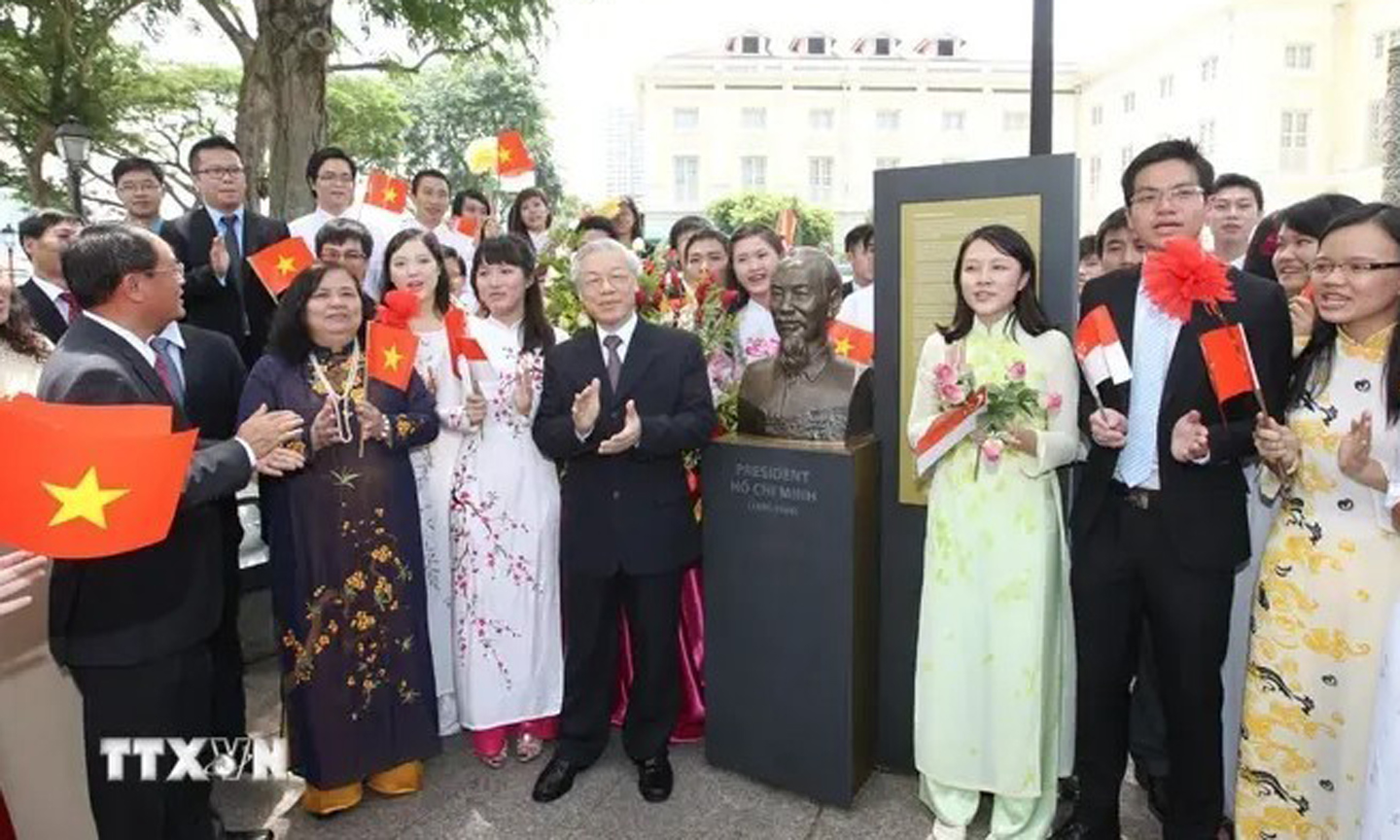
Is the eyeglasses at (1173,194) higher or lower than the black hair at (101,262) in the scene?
higher

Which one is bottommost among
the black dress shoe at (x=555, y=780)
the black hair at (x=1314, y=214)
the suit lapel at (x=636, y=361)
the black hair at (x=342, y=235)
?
the black dress shoe at (x=555, y=780)

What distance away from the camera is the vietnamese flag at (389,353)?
9.62 feet

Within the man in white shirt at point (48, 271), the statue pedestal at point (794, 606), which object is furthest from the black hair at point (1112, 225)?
the man in white shirt at point (48, 271)

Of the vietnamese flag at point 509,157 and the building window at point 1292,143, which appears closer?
the vietnamese flag at point 509,157

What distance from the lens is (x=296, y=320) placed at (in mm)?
2938

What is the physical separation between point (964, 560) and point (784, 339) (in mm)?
899

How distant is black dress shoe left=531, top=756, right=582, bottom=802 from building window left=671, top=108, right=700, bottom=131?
44252mm

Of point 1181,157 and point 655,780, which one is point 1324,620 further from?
point 655,780

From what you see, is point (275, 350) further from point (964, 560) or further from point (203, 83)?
point (203, 83)

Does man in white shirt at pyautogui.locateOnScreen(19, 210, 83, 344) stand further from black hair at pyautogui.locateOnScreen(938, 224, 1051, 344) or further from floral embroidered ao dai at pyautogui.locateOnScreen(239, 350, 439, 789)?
black hair at pyautogui.locateOnScreen(938, 224, 1051, 344)

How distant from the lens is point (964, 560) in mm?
2711

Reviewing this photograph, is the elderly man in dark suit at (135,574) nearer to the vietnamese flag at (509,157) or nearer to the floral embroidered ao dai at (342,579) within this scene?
the floral embroidered ao dai at (342,579)

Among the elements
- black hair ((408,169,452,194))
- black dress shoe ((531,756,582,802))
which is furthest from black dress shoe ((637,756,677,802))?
black hair ((408,169,452,194))

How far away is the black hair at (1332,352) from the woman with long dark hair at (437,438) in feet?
8.31
